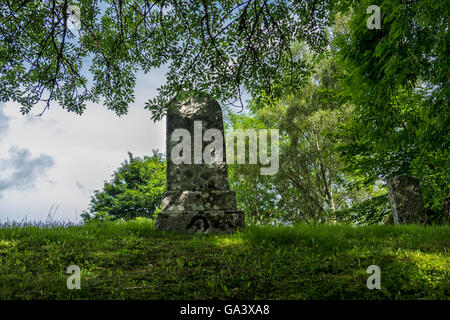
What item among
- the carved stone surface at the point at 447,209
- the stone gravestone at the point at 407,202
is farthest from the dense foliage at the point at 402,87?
the stone gravestone at the point at 407,202

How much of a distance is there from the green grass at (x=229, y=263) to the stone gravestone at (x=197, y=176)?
0.50 meters

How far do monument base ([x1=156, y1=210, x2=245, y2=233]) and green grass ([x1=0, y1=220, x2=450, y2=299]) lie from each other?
0.33 meters

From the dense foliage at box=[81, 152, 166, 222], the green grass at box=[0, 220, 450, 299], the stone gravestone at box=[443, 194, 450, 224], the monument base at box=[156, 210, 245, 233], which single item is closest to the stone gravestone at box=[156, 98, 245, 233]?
the monument base at box=[156, 210, 245, 233]

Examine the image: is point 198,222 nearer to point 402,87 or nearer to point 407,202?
point 407,202

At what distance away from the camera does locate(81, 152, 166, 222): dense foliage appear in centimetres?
1709

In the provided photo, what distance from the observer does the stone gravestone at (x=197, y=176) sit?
5.46m

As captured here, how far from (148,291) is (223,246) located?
5.59ft

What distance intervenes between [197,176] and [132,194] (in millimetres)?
13173

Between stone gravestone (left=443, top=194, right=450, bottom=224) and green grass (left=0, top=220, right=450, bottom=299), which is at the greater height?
stone gravestone (left=443, top=194, right=450, bottom=224)

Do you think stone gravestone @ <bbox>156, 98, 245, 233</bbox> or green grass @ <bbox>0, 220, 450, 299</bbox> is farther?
stone gravestone @ <bbox>156, 98, 245, 233</bbox>

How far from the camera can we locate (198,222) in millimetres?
5449

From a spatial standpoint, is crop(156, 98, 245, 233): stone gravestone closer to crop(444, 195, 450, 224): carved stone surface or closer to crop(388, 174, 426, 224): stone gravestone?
crop(388, 174, 426, 224): stone gravestone

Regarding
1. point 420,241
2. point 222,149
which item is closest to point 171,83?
point 222,149

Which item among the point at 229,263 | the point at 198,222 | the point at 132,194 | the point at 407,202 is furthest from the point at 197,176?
the point at 132,194
